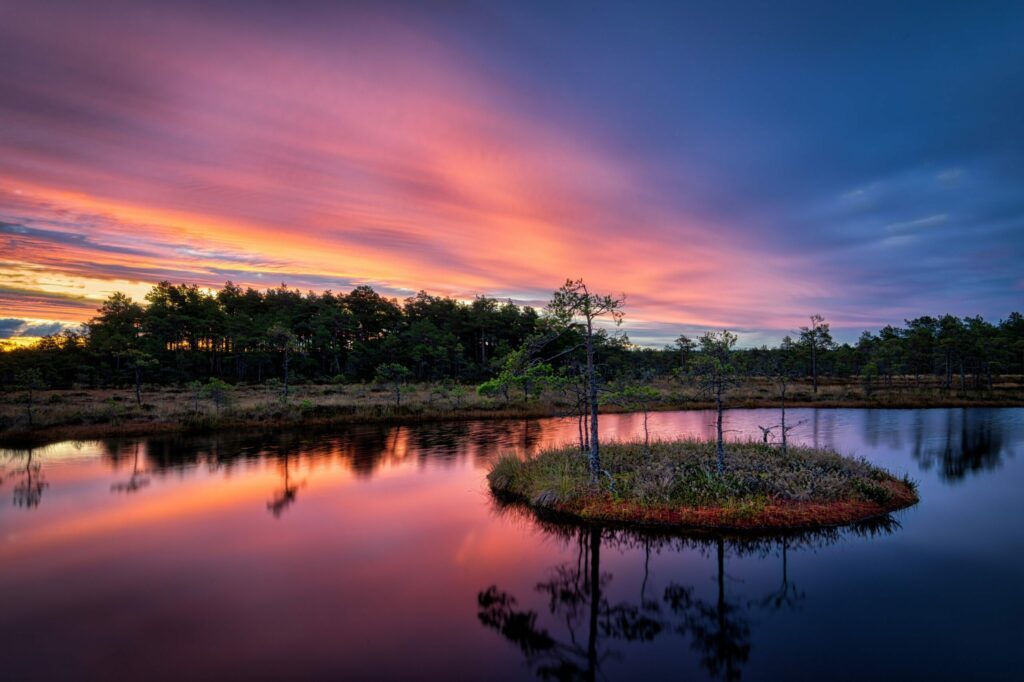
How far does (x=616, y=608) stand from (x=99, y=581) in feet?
46.6

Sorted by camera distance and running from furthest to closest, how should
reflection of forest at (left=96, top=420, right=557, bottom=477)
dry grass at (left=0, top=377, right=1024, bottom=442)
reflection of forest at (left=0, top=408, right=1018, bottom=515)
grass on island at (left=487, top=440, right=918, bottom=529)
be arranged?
dry grass at (left=0, top=377, right=1024, bottom=442), reflection of forest at (left=96, top=420, right=557, bottom=477), reflection of forest at (left=0, top=408, right=1018, bottom=515), grass on island at (left=487, top=440, right=918, bottom=529)

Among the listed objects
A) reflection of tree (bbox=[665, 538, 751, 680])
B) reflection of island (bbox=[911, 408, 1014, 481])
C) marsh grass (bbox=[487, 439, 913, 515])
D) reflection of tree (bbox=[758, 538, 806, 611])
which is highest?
marsh grass (bbox=[487, 439, 913, 515])

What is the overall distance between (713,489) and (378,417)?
32.9 m

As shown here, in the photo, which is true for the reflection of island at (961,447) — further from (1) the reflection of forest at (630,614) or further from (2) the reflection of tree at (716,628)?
(2) the reflection of tree at (716,628)

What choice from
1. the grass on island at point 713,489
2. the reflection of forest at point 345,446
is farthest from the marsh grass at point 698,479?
the reflection of forest at point 345,446

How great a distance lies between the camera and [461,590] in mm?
11445

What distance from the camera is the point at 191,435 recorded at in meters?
33.2

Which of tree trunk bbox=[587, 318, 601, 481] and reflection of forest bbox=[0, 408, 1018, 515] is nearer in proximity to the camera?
tree trunk bbox=[587, 318, 601, 481]

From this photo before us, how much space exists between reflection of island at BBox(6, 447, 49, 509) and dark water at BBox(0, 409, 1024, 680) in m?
0.18

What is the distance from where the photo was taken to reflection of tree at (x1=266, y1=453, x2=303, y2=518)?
18.0 metres

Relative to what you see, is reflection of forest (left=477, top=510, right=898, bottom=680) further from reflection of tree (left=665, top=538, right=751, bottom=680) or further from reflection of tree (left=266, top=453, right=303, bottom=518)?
reflection of tree (left=266, top=453, right=303, bottom=518)

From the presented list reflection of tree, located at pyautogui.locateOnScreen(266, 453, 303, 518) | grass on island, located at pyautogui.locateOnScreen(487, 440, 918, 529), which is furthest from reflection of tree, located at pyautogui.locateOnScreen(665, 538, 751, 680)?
reflection of tree, located at pyautogui.locateOnScreen(266, 453, 303, 518)

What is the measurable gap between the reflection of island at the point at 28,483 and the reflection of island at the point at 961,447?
137 feet

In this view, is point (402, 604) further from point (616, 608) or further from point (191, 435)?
point (191, 435)
